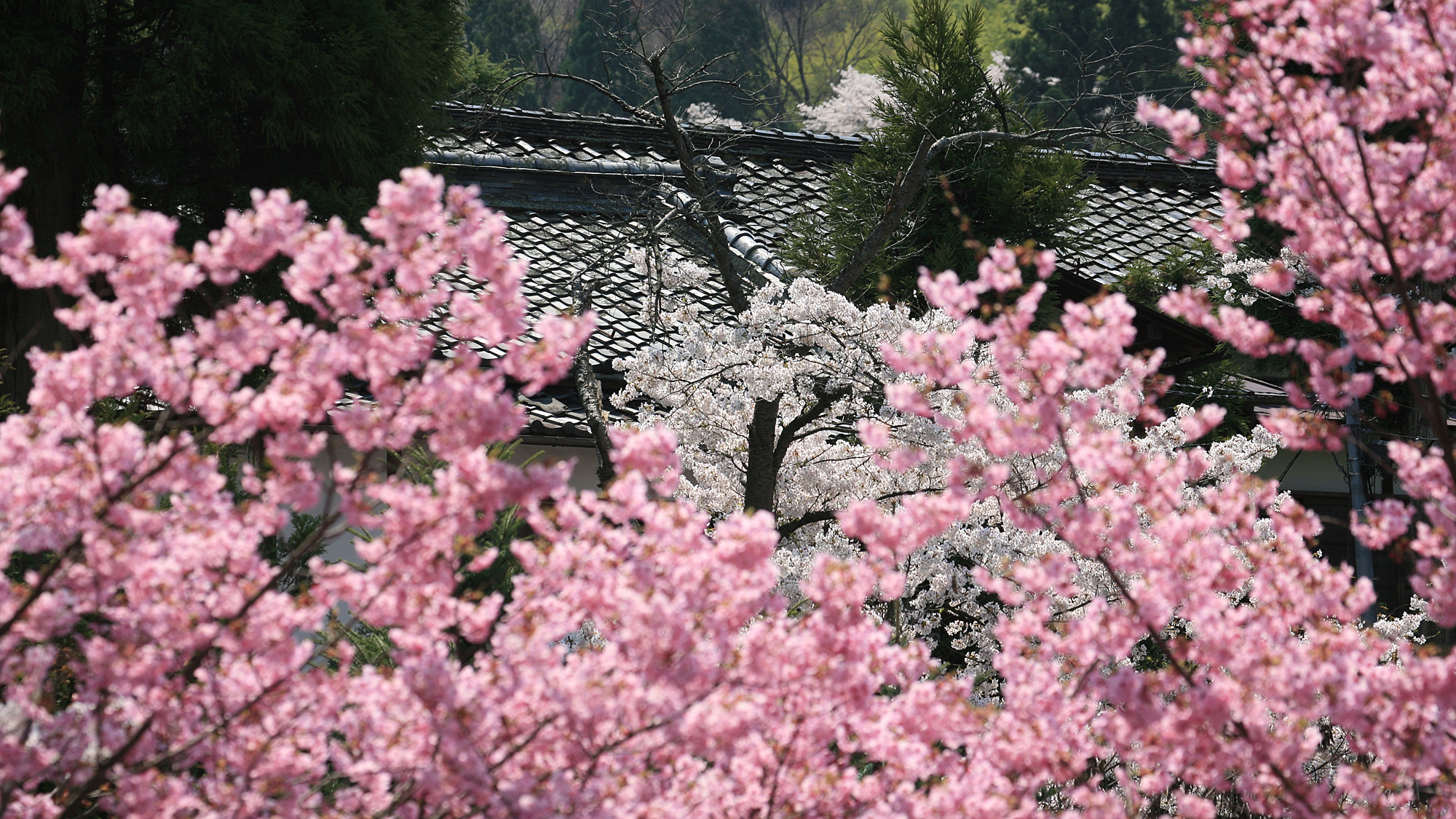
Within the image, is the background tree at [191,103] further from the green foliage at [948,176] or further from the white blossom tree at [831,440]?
the green foliage at [948,176]

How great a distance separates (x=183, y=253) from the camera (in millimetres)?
2711

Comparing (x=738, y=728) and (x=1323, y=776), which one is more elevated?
(x=738, y=728)

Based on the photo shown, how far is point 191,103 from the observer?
637cm

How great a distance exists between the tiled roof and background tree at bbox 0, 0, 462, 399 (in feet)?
6.94

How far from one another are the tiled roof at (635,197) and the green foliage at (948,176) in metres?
0.51

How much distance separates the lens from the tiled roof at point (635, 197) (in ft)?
31.4

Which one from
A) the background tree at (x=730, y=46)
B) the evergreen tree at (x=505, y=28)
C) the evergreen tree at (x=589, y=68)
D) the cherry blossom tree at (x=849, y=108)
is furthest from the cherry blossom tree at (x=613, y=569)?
the evergreen tree at (x=505, y=28)

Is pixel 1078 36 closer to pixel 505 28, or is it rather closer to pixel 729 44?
pixel 729 44

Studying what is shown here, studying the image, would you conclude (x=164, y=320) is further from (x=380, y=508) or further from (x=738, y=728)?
(x=738, y=728)

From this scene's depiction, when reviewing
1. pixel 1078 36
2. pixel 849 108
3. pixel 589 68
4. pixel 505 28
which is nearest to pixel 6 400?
pixel 849 108

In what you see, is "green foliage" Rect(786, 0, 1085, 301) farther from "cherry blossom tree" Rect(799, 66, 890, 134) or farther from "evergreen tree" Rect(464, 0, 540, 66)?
"evergreen tree" Rect(464, 0, 540, 66)

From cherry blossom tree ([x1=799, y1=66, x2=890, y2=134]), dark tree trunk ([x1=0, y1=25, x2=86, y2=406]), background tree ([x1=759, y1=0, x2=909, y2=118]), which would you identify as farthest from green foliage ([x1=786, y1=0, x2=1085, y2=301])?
background tree ([x1=759, y1=0, x2=909, y2=118])

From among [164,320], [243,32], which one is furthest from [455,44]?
[164,320]

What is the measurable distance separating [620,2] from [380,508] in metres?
3.44
